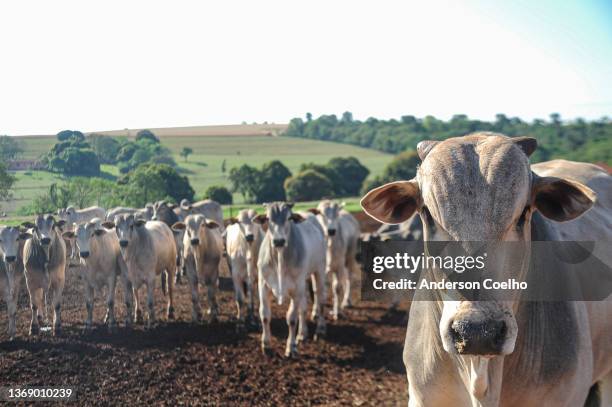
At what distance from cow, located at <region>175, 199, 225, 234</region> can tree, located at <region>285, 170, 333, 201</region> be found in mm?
5784

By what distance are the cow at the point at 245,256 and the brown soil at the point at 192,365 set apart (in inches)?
38.7

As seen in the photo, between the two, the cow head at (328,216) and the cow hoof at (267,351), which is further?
the cow head at (328,216)

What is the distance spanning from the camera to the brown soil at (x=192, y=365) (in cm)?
774

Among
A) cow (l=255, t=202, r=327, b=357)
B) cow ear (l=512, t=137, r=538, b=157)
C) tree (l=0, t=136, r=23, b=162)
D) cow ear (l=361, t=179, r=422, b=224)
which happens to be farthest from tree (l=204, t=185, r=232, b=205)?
cow ear (l=512, t=137, r=538, b=157)

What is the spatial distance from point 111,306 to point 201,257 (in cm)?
271

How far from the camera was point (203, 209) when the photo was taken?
58.3 feet

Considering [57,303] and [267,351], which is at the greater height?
[57,303]

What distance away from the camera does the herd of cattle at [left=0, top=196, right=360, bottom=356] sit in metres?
9.41

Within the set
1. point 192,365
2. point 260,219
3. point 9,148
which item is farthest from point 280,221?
point 9,148

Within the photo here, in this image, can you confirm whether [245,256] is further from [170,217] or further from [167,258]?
[170,217]

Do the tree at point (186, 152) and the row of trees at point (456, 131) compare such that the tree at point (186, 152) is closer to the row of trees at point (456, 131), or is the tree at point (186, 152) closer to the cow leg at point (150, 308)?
the cow leg at point (150, 308)

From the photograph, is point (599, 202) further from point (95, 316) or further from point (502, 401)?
point (95, 316)

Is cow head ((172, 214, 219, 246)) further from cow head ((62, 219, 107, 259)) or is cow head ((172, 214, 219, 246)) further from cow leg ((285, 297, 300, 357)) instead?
cow leg ((285, 297, 300, 357))

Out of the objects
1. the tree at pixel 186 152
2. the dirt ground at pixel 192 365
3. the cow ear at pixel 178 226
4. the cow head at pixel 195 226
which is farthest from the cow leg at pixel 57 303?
the tree at pixel 186 152
